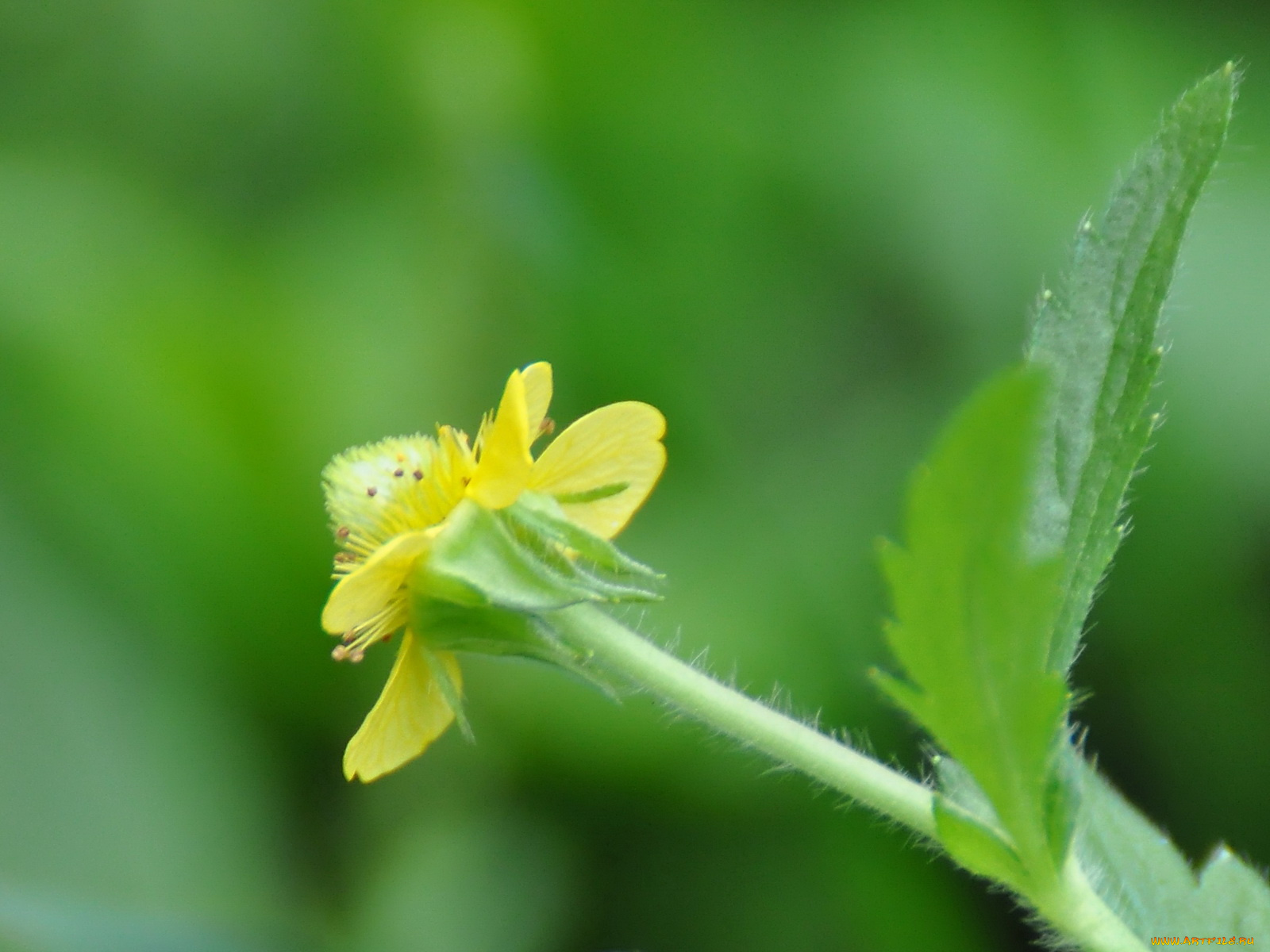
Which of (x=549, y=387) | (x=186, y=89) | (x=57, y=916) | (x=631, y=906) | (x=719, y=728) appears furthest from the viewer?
(x=186, y=89)

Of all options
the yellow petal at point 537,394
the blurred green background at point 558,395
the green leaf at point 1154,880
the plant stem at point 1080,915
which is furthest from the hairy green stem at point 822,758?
the blurred green background at point 558,395

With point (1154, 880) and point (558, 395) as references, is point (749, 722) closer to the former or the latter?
point (1154, 880)

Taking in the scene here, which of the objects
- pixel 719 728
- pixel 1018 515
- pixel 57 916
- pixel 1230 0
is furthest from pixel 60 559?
pixel 1230 0

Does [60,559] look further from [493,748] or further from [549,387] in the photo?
[549,387]

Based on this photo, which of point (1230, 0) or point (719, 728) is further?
point (1230, 0)

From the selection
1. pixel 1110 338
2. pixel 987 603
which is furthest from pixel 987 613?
pixel 1110 338

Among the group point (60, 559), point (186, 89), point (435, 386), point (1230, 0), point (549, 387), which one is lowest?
point (549, 387)

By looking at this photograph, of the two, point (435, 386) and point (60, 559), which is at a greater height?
point (435, 386)
